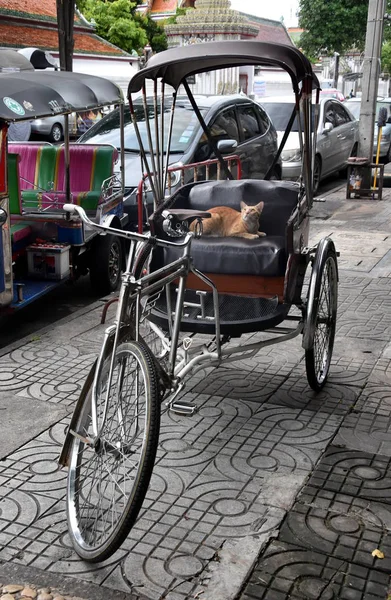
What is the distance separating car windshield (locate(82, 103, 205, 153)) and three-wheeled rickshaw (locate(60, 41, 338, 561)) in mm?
3736

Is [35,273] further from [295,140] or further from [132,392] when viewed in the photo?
[295,140]

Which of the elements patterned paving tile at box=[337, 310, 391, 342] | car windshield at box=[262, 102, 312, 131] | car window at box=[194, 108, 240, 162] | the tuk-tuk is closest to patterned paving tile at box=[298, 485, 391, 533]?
patterned paving tile at box=[337, 310, 391, 342]

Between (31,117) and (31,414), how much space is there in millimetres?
2124

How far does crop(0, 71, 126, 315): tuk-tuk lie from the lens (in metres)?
5.54

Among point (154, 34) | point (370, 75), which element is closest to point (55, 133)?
point (370, 75)

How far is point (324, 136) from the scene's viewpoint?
1338 centimetres

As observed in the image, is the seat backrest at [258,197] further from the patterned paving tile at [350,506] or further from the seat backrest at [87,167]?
the patterned paving tile at [350,506]

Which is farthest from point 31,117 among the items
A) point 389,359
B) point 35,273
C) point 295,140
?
point 295,140

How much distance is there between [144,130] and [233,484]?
6.78m

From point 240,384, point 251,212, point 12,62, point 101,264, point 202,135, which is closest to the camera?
point 240,384

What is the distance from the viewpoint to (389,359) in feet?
18.0

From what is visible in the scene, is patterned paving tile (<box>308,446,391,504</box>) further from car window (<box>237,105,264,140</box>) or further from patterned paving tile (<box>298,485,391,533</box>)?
car window (<box>237,105,264,140</box>)

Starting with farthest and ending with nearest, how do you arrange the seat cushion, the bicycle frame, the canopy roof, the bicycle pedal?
the canopy roof → the seat cushion → the bicycle pedal → the bicycle frame

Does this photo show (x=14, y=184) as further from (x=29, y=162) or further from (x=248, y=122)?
(x=248, y=122)
